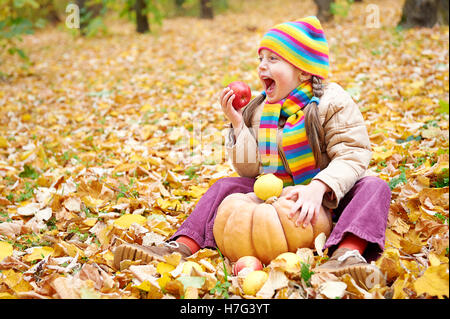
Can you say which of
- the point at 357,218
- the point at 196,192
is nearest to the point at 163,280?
the point at 357,218

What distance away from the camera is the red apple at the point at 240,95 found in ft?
7.43

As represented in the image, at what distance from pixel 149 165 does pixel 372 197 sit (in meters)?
2.04

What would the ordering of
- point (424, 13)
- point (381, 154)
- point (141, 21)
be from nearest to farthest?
point (381, 154) < point (424, 13) < point (141, 21)

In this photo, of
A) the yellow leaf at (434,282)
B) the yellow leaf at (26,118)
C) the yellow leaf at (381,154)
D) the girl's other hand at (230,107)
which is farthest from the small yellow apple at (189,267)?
the yellow leaf at (26,118)

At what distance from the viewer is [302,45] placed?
2113 millimetres

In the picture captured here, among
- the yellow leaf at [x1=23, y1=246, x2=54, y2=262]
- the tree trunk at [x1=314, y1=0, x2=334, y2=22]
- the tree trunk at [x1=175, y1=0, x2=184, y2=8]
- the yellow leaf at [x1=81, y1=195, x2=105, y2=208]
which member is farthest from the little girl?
the tree trunk at [x1=175, y1=0, x2=184, y2=8]

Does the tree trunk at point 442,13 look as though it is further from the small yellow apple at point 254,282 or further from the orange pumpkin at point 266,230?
the small yellow apple at point 254,282

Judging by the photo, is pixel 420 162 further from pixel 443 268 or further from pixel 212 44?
pixel 212 44

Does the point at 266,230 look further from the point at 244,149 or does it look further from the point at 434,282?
the point at 434,282

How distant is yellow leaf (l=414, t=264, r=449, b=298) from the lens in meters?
1.49

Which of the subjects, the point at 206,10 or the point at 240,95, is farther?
the point at 206,10

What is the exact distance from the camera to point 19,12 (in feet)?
49.5

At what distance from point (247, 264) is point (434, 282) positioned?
0.71m

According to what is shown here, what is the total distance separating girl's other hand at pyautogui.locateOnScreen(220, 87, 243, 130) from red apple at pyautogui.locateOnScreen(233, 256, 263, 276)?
69cm
